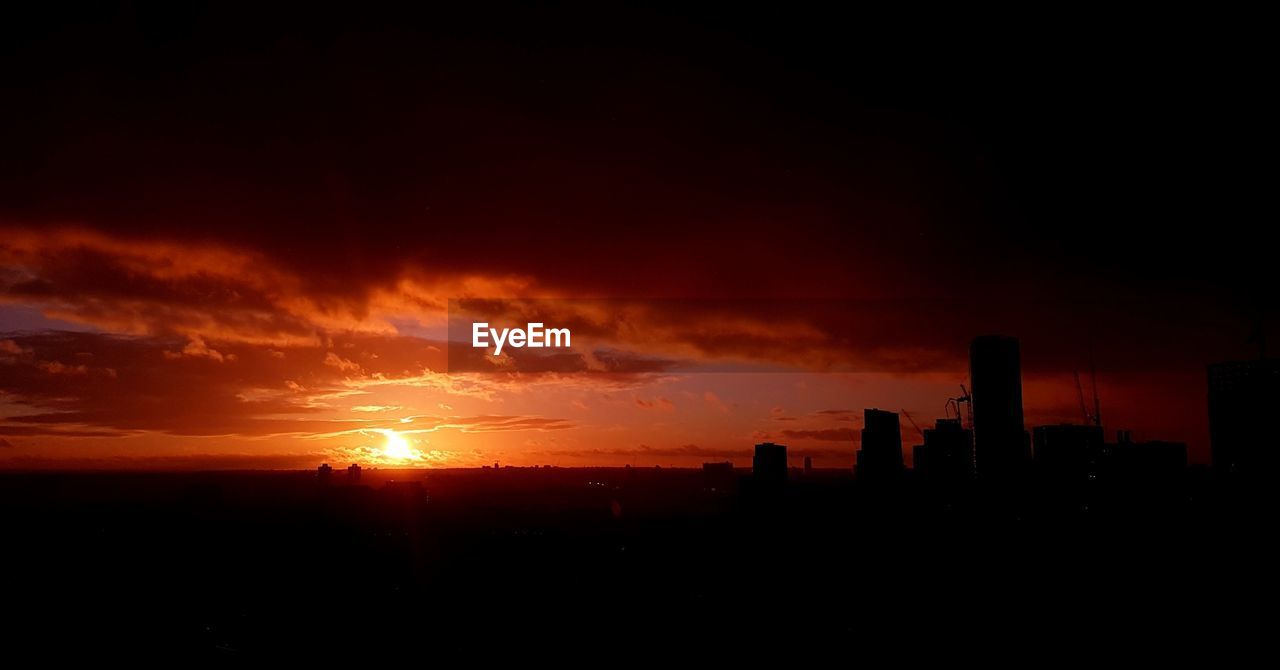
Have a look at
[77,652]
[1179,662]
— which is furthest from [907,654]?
[77,652]

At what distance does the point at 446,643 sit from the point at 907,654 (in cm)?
10257

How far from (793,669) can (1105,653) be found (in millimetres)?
78257

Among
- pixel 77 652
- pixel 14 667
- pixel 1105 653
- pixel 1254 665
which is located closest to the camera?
pixel 14 667

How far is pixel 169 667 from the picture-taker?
160 m


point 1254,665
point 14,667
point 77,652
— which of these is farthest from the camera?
point 1254,665

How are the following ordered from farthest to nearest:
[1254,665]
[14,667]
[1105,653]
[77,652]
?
1. [1105,653]
2. [1254,665]
3. [77,652]
4. [14,667]

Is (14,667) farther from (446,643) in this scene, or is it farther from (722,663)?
(722,663)

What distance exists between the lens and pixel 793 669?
16962 cm

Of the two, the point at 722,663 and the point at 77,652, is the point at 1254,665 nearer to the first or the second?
the point at 722,663

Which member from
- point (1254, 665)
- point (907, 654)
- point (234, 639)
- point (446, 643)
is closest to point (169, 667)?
point (234, 639)

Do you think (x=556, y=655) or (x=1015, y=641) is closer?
(x=556, y=655)

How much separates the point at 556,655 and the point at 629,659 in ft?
50.1

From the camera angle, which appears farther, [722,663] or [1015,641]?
[1015,641]

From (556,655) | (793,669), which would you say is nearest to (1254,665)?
(793,669)
